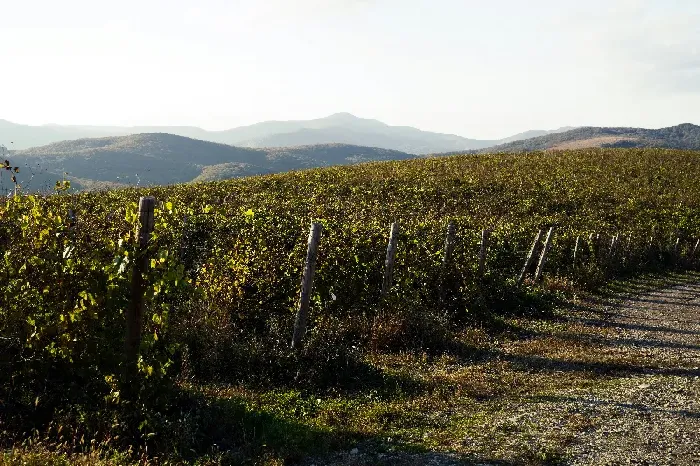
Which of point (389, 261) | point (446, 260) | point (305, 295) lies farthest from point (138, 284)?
point (446, 260)

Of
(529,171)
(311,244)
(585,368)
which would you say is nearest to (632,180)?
(529,171)

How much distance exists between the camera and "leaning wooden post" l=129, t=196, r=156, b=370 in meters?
5.99

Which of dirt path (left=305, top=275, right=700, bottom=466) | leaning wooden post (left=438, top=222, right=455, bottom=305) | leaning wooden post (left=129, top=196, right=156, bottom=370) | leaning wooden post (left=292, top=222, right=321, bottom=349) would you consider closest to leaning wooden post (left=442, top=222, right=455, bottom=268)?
leaning wooden post (left=438, top=222, right=455, bottom=305)

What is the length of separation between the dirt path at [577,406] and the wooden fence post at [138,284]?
9.14ft

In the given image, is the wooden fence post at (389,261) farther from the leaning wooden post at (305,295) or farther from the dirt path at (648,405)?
the dirt path at (648,405)

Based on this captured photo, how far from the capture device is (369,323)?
1035 cm

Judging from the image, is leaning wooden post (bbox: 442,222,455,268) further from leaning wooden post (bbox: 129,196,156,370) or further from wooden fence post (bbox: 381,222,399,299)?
leaning wooden post (bbox: 129,196,156,370)

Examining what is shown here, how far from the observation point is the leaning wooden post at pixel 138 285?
19.6ft

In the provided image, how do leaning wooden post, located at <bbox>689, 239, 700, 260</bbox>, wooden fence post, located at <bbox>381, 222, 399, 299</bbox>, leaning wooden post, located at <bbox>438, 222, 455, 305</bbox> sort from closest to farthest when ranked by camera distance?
wooden fence post, located at <bbox>381, 222, 399, 299</bbox> → leaning wooden post, located at <bbox>438, 222, 455, 305</bbox> → leaning wooden post, located at <bbox>689, 239, 700, 260</bbox>

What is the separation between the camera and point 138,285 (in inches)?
240

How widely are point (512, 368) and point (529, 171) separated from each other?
3998cm

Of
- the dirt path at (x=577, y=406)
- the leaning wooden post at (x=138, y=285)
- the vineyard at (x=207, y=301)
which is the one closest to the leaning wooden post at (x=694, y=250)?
the vineyard at (x=207, y=301)

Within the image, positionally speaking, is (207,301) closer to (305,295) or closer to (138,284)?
(305,295)

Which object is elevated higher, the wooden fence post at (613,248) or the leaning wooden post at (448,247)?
the leaning wooden post at (448,247)
